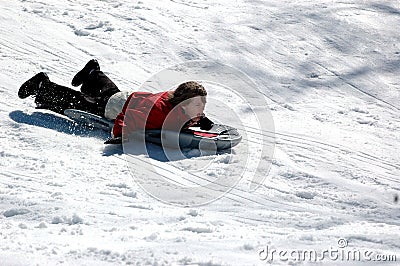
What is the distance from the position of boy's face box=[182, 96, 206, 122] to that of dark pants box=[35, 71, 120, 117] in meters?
0.87

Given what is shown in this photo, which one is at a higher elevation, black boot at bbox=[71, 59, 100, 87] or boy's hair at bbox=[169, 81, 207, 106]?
boy's hair at bbox=[169, 81, 207, 106]

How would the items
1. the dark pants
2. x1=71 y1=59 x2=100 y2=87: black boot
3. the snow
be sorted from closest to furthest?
the snow, the dark pants, x1=71 y1=59 x2=100 y2=87: black boot

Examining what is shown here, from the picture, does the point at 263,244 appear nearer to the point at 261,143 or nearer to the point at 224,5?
the point at 261,143

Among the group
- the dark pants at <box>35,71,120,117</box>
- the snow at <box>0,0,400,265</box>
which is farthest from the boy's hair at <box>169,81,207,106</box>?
the dark pants at <box>35,71,120,117</box>

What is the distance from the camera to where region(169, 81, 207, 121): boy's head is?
5.19 m

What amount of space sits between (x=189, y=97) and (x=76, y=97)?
119 centimetres

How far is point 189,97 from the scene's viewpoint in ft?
17.0

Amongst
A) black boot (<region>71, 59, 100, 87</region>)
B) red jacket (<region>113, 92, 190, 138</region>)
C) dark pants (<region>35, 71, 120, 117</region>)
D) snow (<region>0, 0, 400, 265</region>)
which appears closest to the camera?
snow (<region>0, 0, 400, 265</region>)

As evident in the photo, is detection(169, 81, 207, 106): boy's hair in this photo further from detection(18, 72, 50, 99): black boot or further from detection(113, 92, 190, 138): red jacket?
detection(18, 72, 50, 99): black boot

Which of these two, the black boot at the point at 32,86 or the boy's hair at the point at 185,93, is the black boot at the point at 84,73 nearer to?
the black boot at the point at 32,86

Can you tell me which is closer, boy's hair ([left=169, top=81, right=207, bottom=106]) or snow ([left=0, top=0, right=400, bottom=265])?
snow ([left=0, top=0, right=400, bottom=265])

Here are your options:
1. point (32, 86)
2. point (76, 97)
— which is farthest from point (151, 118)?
point (32, 86)

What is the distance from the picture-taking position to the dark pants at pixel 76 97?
5652 millimetres

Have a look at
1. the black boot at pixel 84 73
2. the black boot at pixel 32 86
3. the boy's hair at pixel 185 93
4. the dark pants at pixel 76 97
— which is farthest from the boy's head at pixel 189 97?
the black boot at pixel 32 86
